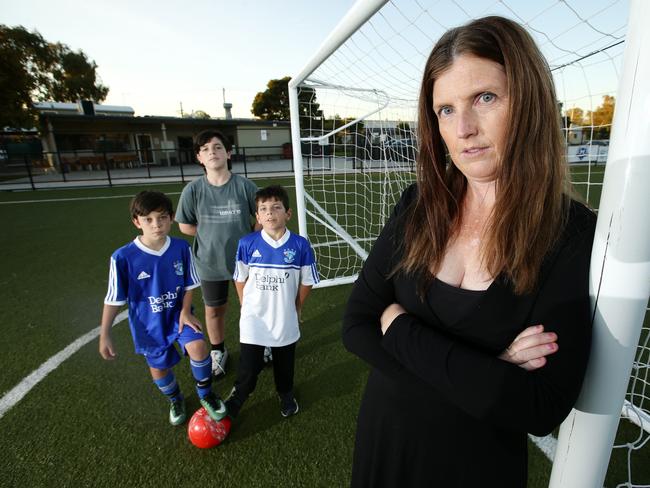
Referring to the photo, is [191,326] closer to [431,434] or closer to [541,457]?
[431,434]

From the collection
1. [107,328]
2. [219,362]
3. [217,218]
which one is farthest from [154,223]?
[219,362]

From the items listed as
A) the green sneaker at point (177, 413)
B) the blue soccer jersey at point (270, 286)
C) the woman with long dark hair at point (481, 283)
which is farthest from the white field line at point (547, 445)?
the green sneaker at point (177, 413)

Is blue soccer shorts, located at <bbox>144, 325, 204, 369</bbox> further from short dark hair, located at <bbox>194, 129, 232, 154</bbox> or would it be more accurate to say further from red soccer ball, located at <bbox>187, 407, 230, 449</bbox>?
short dark hair, located at <bbox>194, 129, 232, 154</bbox>

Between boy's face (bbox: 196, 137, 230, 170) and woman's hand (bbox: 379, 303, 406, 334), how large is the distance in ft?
7.09

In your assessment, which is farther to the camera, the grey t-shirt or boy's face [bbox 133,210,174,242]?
the grey t-shirt

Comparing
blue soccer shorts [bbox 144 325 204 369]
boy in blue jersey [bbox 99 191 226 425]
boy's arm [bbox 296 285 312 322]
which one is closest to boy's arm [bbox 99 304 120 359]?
boy in blue jersey [bbox 99 191 226 425]

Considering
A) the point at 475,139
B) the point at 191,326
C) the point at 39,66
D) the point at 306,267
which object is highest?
the point at 39,66

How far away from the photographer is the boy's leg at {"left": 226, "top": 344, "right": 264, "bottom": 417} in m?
2.46

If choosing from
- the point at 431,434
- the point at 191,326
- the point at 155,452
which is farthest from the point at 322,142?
the point at 431,434

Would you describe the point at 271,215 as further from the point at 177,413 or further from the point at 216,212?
the point at 177,413

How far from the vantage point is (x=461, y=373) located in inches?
37.4

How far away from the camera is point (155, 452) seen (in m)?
2.33

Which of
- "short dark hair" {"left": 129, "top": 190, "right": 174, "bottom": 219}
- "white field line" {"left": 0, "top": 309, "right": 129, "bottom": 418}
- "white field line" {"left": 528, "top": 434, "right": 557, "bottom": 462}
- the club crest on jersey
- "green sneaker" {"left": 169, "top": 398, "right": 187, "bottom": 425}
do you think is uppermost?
"short dark hair" {"left": 129, "top": 190, "right": 174, "bottom": 219}

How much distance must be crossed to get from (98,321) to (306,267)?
294cm
